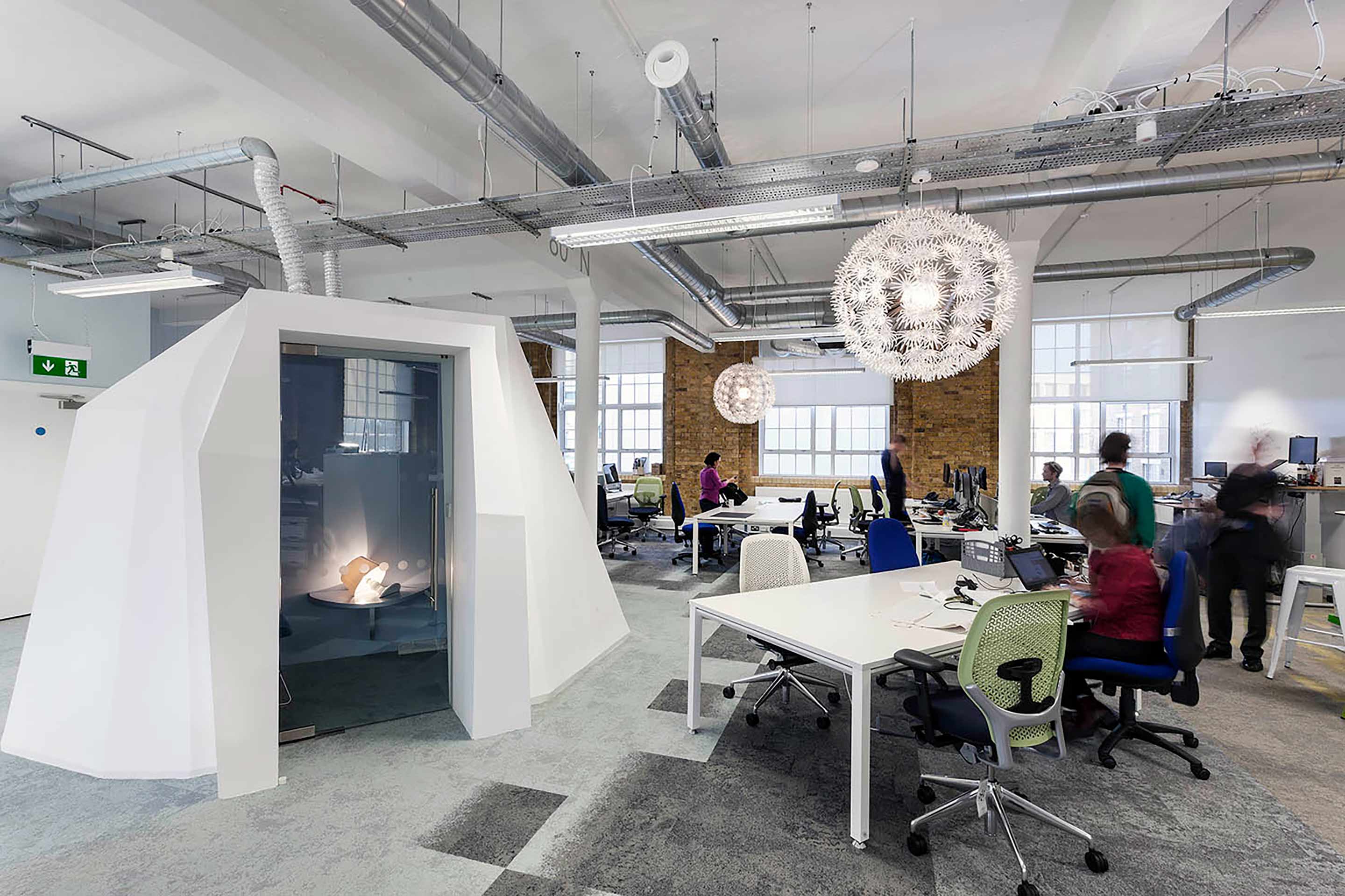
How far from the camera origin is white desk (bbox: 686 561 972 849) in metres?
2.46

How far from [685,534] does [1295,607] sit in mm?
5845

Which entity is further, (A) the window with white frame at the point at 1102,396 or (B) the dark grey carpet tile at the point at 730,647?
(A) the window with white frame at the point at 1102,396

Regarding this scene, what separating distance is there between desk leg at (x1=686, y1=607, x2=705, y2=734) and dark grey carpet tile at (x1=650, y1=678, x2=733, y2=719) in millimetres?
237

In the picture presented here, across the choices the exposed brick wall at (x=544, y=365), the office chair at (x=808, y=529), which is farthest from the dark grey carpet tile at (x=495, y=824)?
the exposed brick wall at (x=544, y=365)

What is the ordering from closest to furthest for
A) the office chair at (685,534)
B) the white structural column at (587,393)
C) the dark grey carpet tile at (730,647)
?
1. the dark grey carpet tile at (730,647)
2. the white structural column at (587,393)
3. the office chair at (685,534)

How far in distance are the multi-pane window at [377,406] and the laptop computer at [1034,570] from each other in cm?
367

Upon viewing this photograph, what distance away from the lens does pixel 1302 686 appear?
417cm

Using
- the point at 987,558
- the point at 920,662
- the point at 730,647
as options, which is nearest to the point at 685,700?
the point at 730,647

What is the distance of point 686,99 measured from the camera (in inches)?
130

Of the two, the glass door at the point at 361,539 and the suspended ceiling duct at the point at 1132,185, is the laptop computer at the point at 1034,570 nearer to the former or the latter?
the suspended ceiling duct at the point at 1132,185

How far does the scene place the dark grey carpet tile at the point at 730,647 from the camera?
4.66 m

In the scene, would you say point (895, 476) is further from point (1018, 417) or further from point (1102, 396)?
point (1102, 396)

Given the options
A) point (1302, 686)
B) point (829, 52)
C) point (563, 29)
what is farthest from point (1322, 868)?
point (563, 29)

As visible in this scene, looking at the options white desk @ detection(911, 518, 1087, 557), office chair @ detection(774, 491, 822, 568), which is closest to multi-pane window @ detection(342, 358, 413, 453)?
office chair @ detection(774, 491, 822, 568)
